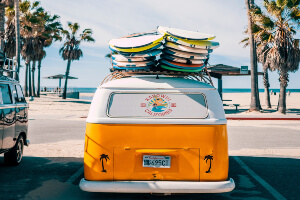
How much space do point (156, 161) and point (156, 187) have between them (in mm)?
344

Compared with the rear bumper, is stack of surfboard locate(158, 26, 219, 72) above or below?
above

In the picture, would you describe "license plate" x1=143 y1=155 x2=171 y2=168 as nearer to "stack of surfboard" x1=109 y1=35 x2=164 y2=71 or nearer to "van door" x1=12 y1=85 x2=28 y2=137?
"stack of surfboard" x1=109 y1=35 x2=164 y2=71

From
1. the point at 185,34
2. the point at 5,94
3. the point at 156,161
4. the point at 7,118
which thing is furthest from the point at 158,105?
the point at 5,94

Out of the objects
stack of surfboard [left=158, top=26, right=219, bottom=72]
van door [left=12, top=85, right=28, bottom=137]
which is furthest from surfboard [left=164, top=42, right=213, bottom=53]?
van door [left=12, top=85, right=28, bottom=137]

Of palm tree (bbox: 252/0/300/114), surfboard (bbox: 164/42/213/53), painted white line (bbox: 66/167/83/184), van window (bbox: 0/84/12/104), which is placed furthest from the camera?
palm tree (bbox: 252/0/300/114)

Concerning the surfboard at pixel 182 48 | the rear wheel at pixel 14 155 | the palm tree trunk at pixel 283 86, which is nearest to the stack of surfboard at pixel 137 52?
the surfboard at pixel 182 48

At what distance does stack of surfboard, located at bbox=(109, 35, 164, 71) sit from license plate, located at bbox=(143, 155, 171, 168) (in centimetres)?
144

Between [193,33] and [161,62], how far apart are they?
69cm

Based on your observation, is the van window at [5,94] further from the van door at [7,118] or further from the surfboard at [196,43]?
the surfboard at [196,43]

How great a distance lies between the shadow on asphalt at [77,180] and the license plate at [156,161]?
3.34 feet

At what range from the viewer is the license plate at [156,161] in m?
4.71

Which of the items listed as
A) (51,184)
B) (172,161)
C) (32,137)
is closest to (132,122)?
(172,161)

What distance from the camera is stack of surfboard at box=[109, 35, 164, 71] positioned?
5.27 m

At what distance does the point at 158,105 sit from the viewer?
486cm
